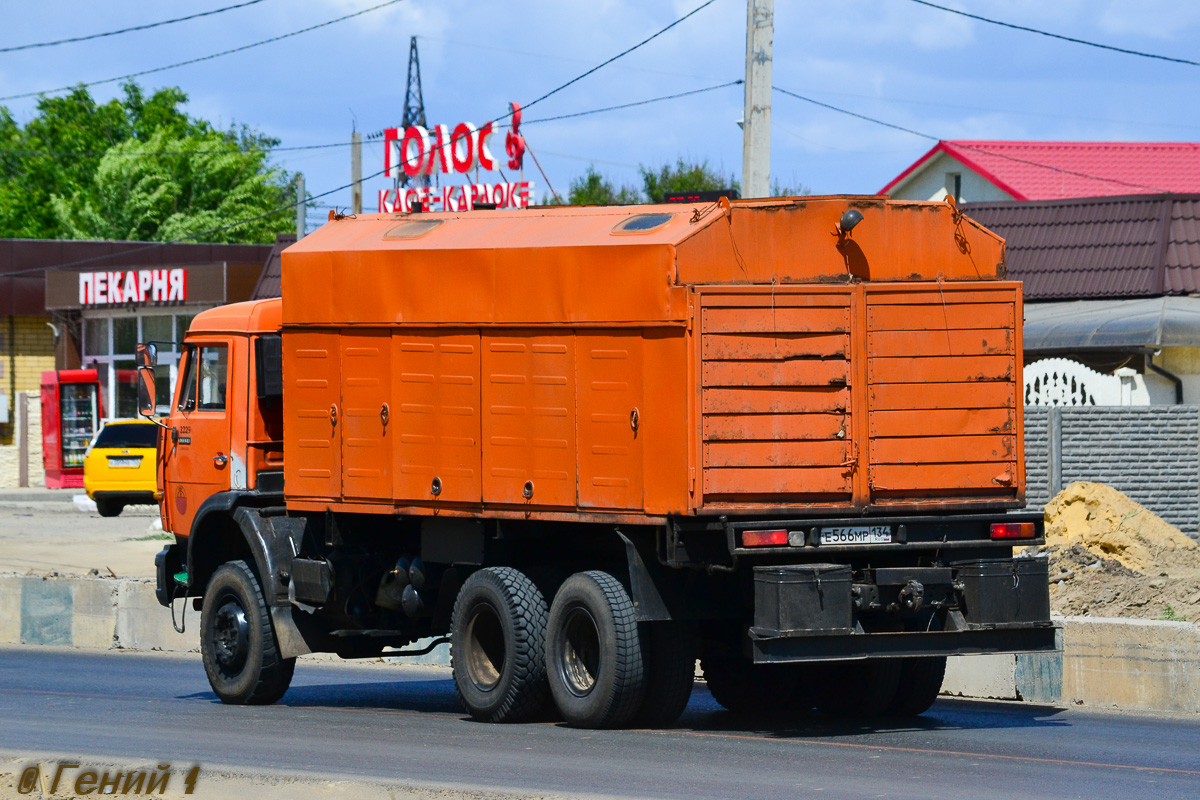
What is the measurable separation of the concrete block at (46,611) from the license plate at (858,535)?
34.8 ft

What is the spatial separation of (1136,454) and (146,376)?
44.0ft

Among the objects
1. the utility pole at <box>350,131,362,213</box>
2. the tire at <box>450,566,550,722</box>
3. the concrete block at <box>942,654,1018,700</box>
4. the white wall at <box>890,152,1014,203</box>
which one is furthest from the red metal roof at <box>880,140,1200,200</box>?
the tire at <box>450,566,550,722</box>

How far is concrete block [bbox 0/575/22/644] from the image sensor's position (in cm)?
1905

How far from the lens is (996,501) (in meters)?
11.3

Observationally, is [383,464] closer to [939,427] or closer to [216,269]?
[939,427]

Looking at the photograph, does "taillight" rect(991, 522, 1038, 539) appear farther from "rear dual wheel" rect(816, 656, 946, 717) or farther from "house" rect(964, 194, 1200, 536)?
"house" rect(964, 194, 1200, 536)

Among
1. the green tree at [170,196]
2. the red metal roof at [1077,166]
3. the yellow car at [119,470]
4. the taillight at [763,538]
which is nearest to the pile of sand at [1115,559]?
the taillight at [763,538]

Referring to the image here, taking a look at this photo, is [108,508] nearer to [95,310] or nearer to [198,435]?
[95,310]

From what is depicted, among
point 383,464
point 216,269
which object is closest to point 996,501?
point 383,464

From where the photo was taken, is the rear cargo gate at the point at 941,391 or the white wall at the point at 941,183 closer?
the rear cargo gate at the point at 941,391

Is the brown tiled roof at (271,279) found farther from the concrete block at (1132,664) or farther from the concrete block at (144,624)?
the concrete block at (1132,664)

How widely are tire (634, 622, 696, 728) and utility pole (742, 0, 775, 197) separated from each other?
25.7 feet

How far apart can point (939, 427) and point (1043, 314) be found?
14607 mm

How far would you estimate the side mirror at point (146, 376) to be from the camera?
44.6 feet
